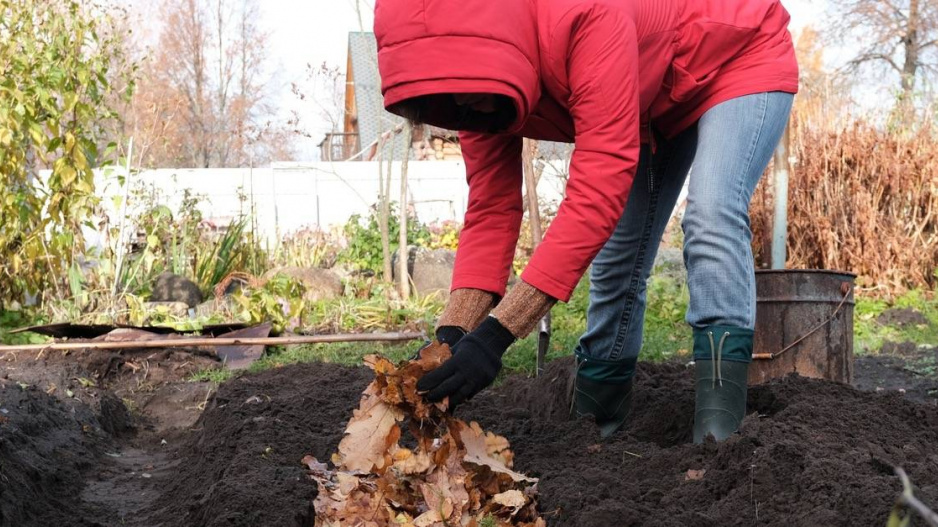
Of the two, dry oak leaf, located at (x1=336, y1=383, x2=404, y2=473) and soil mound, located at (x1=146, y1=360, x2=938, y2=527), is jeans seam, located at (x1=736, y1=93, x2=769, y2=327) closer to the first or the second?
soil mound, located at (x1=146, y1=360, x2=938, y2=527)

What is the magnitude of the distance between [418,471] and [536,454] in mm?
580

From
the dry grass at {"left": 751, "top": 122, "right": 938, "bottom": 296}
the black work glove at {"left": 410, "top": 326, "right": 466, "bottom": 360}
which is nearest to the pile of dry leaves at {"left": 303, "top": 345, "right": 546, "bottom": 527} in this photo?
the black work glove at {"left": 410, "top": 326, "right": 466, "bottom": 360}

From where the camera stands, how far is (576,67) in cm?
212

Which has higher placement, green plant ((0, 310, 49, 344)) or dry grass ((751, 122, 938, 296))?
dry grass ((751, 122, 938, 296))

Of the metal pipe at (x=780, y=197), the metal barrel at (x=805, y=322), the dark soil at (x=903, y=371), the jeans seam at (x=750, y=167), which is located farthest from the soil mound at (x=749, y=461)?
the metal pipe at (x=780, y=197)

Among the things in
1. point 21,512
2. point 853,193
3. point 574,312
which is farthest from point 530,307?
point 853,193

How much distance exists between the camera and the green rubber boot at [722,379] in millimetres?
2461

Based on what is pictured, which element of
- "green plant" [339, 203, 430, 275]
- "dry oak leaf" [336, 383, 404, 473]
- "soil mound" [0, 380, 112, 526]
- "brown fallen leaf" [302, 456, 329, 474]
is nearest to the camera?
"dry oak leaf" [336, 383, 404, 473]

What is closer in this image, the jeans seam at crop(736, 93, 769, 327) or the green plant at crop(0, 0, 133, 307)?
the jeans seam at crop(736, 93, 769, 327)

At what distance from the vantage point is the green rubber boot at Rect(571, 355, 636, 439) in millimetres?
3033

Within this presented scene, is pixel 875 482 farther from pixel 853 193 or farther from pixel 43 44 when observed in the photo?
pixel 853 193

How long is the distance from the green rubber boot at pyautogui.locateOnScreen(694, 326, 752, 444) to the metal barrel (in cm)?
146

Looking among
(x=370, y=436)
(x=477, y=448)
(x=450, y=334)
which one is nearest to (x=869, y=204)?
(x=450, y=334)

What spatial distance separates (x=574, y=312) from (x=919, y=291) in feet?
11.8
